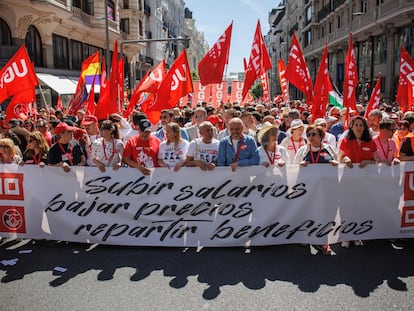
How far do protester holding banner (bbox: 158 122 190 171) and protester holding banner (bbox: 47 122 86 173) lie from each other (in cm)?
111

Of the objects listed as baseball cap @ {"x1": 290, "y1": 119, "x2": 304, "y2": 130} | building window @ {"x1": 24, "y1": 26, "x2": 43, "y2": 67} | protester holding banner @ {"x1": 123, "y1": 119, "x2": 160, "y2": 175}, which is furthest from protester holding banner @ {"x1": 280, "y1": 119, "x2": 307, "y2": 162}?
building window @ {"x1": 24, "y1": 26, "x2": 43, "y2": 67}

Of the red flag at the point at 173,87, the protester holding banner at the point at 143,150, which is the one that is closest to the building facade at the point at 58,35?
the red flag at the point at 173,87

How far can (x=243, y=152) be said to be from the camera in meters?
4.98

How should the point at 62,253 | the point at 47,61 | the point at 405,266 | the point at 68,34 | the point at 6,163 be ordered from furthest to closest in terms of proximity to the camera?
the point at 68,34, the point at 47,61, the point at 6,163, the point at 62,253, the point at 405,266

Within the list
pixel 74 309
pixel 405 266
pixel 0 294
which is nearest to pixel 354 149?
pixel 405 266

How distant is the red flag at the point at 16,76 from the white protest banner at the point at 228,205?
13.1 feet

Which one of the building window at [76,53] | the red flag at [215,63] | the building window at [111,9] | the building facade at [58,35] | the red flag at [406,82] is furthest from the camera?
the building window at [111,9]

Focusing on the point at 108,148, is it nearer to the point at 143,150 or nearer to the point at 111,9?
the point at 143,150

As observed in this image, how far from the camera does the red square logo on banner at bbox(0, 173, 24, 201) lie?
204 inches

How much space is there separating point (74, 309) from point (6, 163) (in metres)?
2.55

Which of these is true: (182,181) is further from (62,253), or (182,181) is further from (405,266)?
(405,266)

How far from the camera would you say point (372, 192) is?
4.90 metres

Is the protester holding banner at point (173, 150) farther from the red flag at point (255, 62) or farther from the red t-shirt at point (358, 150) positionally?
the red flag at point (255, 62)

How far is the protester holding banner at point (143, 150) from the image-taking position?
17.0 ft
